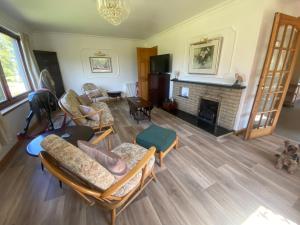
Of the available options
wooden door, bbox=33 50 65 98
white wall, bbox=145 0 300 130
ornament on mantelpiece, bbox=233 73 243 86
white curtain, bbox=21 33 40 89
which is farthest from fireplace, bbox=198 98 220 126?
wooden door, bbox=33 50 65 98

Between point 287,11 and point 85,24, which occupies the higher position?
point 85,24

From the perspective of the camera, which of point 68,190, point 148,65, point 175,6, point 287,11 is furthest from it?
point 148,65

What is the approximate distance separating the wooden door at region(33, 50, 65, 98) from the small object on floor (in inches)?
236

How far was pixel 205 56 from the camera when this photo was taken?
322 centimetres

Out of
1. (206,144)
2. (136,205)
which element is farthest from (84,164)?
(206,144)

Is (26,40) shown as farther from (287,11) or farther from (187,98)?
(287,11)

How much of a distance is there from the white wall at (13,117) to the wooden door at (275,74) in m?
4.29

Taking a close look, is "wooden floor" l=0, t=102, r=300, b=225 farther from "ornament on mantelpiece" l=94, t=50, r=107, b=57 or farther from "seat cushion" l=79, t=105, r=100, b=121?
"ornament on mantelpiece" l=94, t=50, r=107, b=57

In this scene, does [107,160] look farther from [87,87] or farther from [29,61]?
[87,87]

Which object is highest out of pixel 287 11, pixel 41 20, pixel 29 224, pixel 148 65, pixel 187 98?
pixel 41 20

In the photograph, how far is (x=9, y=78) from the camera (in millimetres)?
2861

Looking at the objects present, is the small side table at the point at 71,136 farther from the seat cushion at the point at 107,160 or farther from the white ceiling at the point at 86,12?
the white ceiling at the point at 86,12

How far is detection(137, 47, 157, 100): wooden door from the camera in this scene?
5191 millimetres

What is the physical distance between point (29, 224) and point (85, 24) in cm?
446
